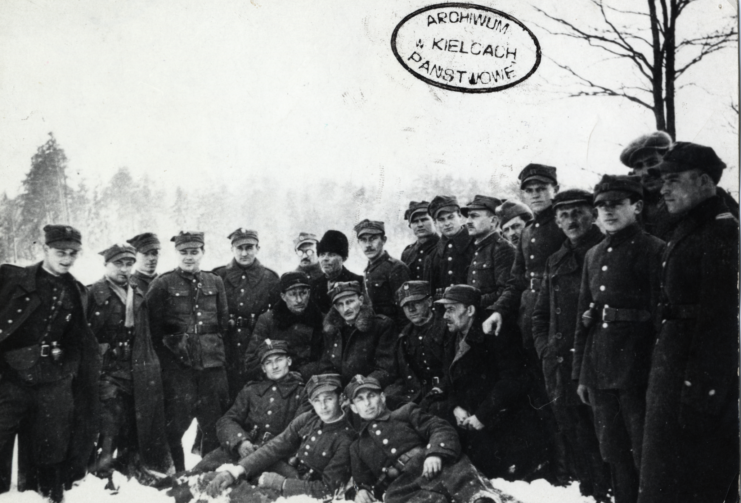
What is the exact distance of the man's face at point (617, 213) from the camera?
2.85 m

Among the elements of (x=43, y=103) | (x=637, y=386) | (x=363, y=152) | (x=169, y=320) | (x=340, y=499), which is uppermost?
(x=43, y=103)

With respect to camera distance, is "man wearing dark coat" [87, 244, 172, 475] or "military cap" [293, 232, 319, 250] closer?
"man wearing dark coat" [87, 244, 172, 475]

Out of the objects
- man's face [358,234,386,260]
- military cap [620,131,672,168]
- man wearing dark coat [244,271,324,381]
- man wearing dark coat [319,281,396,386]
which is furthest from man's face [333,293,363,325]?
military cap [620,131,672,168]

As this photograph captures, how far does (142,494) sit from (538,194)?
2.68m

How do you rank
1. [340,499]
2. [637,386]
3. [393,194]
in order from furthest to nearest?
[393,194], [340,499], [637,386]

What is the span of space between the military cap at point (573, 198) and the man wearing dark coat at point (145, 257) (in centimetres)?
217

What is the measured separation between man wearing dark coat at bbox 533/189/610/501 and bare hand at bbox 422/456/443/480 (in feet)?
2.17

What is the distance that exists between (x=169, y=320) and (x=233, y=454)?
81cm

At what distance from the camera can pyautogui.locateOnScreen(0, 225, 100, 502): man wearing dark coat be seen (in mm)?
2963

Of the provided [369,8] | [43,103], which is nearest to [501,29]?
[369,8]

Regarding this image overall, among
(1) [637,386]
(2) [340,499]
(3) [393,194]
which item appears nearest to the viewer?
(1) [637,386]

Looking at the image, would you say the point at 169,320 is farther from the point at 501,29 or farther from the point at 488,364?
the point at 501,29

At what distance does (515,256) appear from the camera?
3.10m

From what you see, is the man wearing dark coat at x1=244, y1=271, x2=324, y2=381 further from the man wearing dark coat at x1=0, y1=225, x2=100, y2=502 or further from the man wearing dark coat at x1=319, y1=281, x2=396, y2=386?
the man wearing dark coat at x1=0, y1=225, x2=100, y2=502
